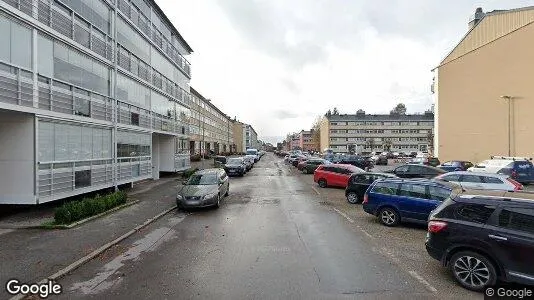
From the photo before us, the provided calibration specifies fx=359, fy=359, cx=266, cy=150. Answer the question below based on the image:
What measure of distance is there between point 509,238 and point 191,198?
11058mm

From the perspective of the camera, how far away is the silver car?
14407 mm

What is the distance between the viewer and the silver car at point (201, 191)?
47.3 feet

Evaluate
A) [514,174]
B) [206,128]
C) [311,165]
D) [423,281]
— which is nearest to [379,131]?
[206,128]

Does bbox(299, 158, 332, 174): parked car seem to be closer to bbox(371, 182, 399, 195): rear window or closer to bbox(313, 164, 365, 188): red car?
bbox(313, 164, 365, 188): red car

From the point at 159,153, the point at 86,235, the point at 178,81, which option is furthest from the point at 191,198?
the point at 178,81

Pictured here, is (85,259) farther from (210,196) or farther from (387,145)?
(387,145)

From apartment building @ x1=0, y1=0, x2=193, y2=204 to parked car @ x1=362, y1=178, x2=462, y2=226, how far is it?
11394mm

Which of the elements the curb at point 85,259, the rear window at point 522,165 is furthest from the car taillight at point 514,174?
the curb at point 85,259

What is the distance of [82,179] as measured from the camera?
1514 centimetres

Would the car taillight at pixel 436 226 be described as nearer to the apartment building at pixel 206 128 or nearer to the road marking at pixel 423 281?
the road marking at pixel 423 281

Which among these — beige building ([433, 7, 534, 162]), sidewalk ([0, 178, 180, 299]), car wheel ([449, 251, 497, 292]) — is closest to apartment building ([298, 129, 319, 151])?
beige building ([433, 7, 534, 162])

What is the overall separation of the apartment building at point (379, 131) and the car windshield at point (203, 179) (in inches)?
3834

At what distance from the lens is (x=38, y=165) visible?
1223 centimetres

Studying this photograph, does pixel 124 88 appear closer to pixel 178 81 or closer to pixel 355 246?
pixel 178 81
